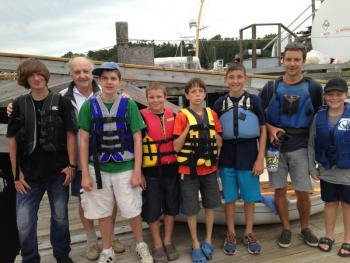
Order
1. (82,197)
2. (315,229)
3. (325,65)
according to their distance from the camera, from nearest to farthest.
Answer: (82,197) → (315,229) → (325,65)

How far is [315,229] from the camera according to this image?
152 inches

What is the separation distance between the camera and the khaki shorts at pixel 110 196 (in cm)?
301

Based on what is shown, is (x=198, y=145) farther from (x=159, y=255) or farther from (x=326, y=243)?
(x=326, y=243)

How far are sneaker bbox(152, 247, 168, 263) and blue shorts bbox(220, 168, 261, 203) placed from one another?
76 cm

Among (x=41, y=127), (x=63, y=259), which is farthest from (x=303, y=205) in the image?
(x=41, y=127)

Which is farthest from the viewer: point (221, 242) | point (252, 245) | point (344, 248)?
point (221, 242)

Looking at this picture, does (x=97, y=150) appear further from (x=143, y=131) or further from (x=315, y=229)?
(x=315, y=229)

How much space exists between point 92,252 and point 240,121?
1845 mm

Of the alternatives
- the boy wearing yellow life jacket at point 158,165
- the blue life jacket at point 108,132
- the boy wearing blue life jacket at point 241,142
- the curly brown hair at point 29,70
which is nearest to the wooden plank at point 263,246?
the boy wearing blue life jacket at point 241,142

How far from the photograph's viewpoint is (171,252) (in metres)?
3.34

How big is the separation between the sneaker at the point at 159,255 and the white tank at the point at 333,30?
8706 mm

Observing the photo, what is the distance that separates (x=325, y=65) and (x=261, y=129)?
7290 mm

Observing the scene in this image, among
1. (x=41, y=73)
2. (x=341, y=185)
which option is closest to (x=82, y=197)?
(x=41, y=73)

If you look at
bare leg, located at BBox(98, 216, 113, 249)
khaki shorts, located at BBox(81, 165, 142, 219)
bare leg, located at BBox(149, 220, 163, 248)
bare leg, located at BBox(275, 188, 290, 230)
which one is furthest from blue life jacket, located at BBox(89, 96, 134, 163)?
bare leg, located at BBox(275, 188, 290, 230)
